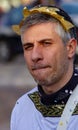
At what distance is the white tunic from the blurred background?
8.08 metres

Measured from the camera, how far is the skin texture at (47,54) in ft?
8.45

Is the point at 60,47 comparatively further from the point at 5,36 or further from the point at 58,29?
the point at 5,36

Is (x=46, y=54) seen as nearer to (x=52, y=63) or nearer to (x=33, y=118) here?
(x=52, y=63)

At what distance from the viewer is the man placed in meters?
2.58

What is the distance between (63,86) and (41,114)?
0.54 ft

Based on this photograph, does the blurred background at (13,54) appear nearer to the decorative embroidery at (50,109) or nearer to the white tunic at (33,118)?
the white tunic at (33,118)

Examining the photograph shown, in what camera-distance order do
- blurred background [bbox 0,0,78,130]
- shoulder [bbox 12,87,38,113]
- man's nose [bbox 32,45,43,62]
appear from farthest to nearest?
blurred background [bbox 0,0,78,130], shoulder [bbox 12,87,38,113], man's nose [bbox 32,45,43,62]

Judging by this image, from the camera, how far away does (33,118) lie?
273cm

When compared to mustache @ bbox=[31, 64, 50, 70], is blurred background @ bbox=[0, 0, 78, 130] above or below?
below

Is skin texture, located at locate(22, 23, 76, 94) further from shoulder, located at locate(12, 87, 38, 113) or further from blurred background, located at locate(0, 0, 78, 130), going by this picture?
blurred background, located at locate(0, 0, 78, 130)

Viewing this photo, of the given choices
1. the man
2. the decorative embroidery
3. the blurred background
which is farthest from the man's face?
the blurred background

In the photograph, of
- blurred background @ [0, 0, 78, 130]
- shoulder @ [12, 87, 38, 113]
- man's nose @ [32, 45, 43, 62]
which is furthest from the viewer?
blurred background @ [0, 0, 78, 130]

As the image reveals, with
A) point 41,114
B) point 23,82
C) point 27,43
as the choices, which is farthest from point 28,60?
point 23,82

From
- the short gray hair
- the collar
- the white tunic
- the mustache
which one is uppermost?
the short gray hair
